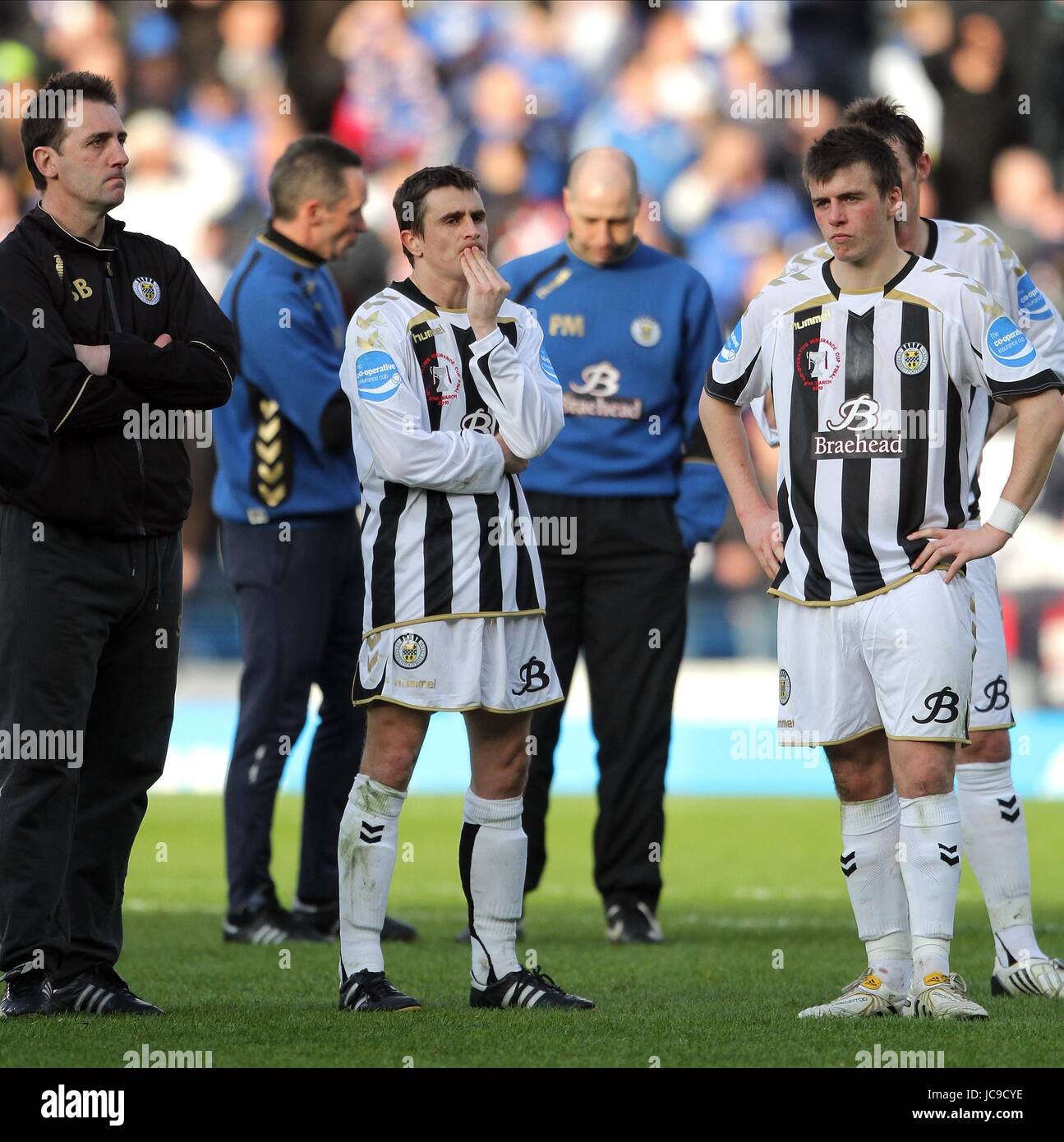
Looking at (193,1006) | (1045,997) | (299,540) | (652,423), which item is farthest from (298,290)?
(1045,997)

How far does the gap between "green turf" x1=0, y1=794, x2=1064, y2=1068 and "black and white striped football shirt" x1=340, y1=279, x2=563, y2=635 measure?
41.4 inches

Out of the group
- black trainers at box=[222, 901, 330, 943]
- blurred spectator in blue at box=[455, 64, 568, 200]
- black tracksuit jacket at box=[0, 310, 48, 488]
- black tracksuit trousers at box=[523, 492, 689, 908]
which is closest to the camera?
black tracksuit jacket at box=[0, 310, 48, 488]

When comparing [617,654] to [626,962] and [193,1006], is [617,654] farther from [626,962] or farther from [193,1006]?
[193,1006]

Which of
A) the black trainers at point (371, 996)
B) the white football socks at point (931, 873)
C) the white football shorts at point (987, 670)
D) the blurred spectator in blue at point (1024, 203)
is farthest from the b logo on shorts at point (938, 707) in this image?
the blurred spectator in blue at point (1024, 203)

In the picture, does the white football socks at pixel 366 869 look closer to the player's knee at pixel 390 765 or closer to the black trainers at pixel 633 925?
the player's knee at pixel 390 765

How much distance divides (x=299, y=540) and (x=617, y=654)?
1221mm

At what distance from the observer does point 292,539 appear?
6.70 metres

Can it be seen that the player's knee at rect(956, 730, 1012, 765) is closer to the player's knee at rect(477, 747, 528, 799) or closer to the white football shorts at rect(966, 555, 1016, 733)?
the white football shorts at rect(966, 555, 1016, 733)

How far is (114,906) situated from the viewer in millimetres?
4879

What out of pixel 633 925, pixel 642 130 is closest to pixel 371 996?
pixel 633 925

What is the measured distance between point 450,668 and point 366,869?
1.82 ft

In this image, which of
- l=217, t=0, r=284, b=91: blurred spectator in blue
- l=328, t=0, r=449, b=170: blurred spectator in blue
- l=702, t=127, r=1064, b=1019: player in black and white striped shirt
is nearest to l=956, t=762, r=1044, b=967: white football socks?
l=702, t=127, r=1064, b=1019: player in black and white striped shirt

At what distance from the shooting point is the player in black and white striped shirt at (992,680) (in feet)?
17.3

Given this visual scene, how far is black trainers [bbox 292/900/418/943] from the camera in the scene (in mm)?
6625
